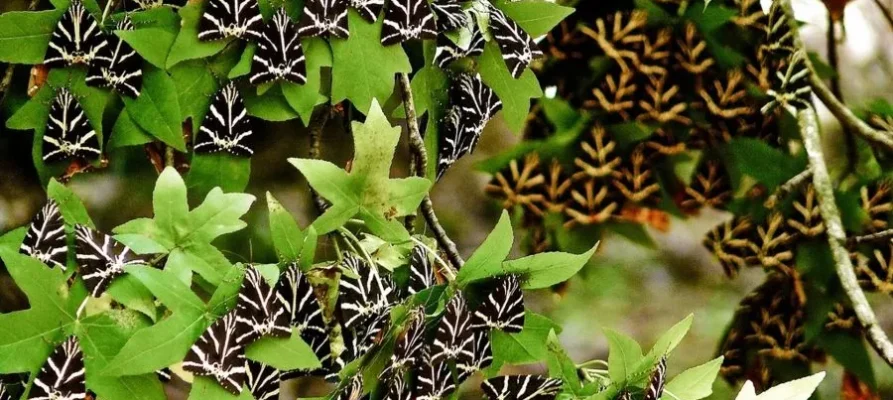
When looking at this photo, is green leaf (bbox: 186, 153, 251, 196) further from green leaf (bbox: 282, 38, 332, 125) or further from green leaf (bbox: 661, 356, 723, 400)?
green leaf (bbox: 661, 356, 723, 400)

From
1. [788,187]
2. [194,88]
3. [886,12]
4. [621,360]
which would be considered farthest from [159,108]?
[886,12]

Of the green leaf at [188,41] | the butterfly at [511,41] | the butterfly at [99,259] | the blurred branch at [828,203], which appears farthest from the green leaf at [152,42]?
the blurred branch at [828,203]

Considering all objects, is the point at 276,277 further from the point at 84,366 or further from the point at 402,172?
the point at 402,172

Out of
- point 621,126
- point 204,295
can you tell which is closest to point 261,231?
point 204,295

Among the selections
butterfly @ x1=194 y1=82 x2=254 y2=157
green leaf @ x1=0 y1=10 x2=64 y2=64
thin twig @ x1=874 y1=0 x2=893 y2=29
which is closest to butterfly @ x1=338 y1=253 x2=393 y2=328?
butterfly @ x1=194 y1=82 x2=254 y2=157

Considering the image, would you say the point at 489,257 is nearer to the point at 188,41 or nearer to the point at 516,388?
the point at 516,388

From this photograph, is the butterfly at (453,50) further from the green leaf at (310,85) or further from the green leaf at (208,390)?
the green leaf at (208,390)
